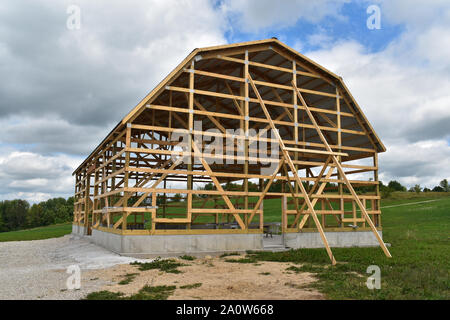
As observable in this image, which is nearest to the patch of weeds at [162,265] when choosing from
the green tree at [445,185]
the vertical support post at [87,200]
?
the vertical support post at [87,200]

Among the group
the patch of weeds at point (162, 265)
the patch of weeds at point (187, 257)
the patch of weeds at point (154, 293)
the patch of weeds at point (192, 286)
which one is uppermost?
the patch of weeds at point (154, 293)

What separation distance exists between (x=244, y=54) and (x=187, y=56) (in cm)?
340

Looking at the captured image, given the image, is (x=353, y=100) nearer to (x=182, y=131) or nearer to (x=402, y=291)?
(x=182, y=131)

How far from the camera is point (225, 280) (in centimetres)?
907

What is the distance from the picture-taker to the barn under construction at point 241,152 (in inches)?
533

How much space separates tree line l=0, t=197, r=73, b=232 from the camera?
8817 cm

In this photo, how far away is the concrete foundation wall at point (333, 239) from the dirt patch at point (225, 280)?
396 centimetres

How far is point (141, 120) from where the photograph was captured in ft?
64.3

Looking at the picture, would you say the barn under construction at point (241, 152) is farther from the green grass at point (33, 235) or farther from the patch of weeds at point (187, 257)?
the green grass at point (33, 235)

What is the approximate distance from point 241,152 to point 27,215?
102 meters

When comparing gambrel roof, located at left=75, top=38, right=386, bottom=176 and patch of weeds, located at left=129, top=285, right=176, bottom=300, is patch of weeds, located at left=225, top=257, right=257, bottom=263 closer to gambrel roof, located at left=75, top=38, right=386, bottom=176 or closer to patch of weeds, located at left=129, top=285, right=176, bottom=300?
patch of weeds, located at left=129, top=285, right=176, bottom=300

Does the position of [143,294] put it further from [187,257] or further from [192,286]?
[187,257]
